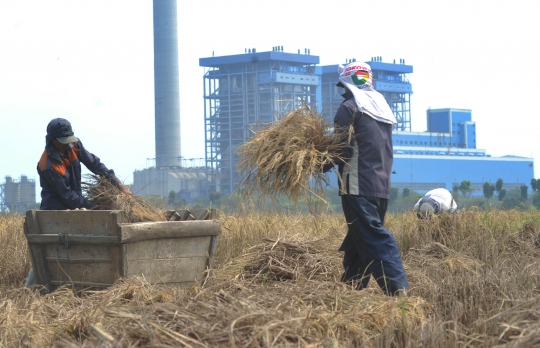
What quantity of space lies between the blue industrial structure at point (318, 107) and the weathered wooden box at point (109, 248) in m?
76.6

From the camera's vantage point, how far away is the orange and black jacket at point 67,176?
554cm

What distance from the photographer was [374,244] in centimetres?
477

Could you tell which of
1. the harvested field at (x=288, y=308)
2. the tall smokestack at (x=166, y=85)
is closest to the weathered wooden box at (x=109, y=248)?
the harvested field at (x=288, y=308)

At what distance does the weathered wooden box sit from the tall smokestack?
8587cm

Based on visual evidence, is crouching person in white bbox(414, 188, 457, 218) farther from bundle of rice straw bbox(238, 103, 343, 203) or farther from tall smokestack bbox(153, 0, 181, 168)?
tall smokestack bbox(153, 0, 181, 168)

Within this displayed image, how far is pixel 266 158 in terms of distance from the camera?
5.00 m

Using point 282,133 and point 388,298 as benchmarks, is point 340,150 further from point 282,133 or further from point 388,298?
point 388,298

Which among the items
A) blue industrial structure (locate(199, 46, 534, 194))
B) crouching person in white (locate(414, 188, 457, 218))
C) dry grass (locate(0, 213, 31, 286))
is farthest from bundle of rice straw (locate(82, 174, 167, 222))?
blue industrial structure (locate(199, 46, 534, 194))

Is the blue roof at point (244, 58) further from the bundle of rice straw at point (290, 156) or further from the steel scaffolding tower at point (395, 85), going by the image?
the bundle of rice straw at point (290, 156)

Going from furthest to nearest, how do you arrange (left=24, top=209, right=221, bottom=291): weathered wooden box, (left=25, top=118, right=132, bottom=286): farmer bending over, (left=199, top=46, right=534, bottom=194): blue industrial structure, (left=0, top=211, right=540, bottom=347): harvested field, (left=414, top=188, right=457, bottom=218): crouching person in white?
(left=199, top=46, right=534, bottom=194): blue industrial structure < (left=414, top=188, right=457, bottom=218): crouching person in white < (left=25, top=118, right=132, bottom=286): farmer bending over < (left=24, top=209, right=221, bottom=291): weathered wooden box < (left=0, top=211, right=540, bottom=347): harvested field

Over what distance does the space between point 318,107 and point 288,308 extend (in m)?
85.7

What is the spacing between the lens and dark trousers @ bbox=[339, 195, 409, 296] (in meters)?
4.75

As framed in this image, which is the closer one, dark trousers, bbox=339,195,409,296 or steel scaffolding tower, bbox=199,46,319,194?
dark trousers, bbox=339,195,409,296

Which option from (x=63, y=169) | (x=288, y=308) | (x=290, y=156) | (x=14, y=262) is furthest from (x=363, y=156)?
(x=14, y=262)
